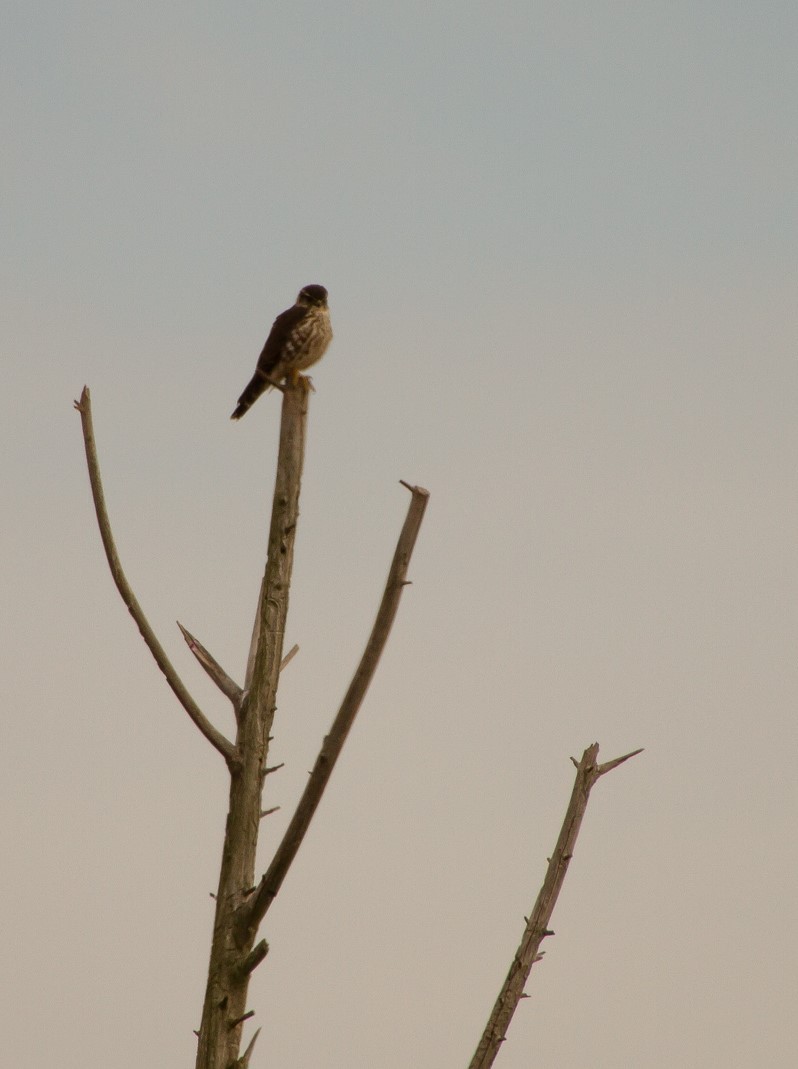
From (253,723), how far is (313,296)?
20.0ft

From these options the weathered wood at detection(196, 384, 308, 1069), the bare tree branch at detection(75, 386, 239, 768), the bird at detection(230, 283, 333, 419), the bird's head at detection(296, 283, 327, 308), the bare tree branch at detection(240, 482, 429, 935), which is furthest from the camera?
the bird's head at detection(296, 283, 327, 308)

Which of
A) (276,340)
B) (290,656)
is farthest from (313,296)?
(290,656)

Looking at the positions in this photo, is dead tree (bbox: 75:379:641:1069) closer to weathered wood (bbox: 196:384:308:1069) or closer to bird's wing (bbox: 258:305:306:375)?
weathered wood (bbox: 196:384:308:1069)

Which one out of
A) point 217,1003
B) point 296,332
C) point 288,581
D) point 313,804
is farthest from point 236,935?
point 296,332

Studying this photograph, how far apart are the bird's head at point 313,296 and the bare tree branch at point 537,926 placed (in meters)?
6.11

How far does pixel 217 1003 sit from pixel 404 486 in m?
2.38

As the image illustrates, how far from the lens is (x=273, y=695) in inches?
228

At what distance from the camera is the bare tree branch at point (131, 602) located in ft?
18.5

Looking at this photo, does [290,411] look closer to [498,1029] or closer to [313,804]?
[313,804]

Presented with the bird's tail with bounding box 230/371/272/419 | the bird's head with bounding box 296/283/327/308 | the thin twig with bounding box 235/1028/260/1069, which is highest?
the bird's head with bounding box 296/283/327/308

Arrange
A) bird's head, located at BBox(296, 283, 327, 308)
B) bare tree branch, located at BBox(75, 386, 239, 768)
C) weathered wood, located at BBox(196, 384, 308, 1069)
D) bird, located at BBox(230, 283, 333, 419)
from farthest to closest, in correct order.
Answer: bird's head, located at BBox(296, 283, 327, 308) < bird, located at BBox(230, 283, 333, 419) < bare tree branch, located at BBox(75, 386, 239, 768) < weathered wood, located at BBox(196, 384, 308, 1069)

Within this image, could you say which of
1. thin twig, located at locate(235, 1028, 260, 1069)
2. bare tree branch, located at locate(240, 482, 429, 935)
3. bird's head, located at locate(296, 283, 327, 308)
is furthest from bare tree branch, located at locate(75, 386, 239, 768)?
bird's head, located at locate(296, 283, 327, 308)

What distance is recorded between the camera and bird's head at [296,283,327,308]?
10906mm

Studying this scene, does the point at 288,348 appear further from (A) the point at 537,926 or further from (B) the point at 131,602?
(A) the point at 537,926
